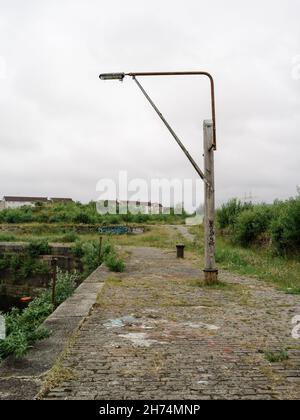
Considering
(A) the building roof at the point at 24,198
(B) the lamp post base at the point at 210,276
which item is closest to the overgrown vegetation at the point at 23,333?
(B) the lamp post base at the point at 210,276

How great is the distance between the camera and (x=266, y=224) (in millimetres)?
19234

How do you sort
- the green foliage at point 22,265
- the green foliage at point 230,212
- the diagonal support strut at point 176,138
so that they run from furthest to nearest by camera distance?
the green foliage at point 230,212 < the green foliage at point 22,265 < the diagonal support strut at point 176,138

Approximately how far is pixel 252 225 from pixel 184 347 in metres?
15.7

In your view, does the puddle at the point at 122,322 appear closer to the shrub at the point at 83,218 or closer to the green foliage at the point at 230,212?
the green foliage at the point at 230,212

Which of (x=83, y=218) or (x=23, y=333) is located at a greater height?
(x=83, y=218)

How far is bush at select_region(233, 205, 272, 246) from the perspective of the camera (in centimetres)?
1934

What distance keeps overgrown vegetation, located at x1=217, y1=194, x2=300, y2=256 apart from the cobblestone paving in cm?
598

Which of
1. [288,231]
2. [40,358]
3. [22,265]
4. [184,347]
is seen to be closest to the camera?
[40,358]

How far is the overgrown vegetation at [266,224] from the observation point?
14.6 metres

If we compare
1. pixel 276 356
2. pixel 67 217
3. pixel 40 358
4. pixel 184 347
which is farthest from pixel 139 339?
pixel 67 217

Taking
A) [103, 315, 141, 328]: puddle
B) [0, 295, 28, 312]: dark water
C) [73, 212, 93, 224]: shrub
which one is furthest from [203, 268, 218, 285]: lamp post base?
[73, 212, 93, 224]: shrub

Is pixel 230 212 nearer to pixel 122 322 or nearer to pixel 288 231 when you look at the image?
pixel 288 231
